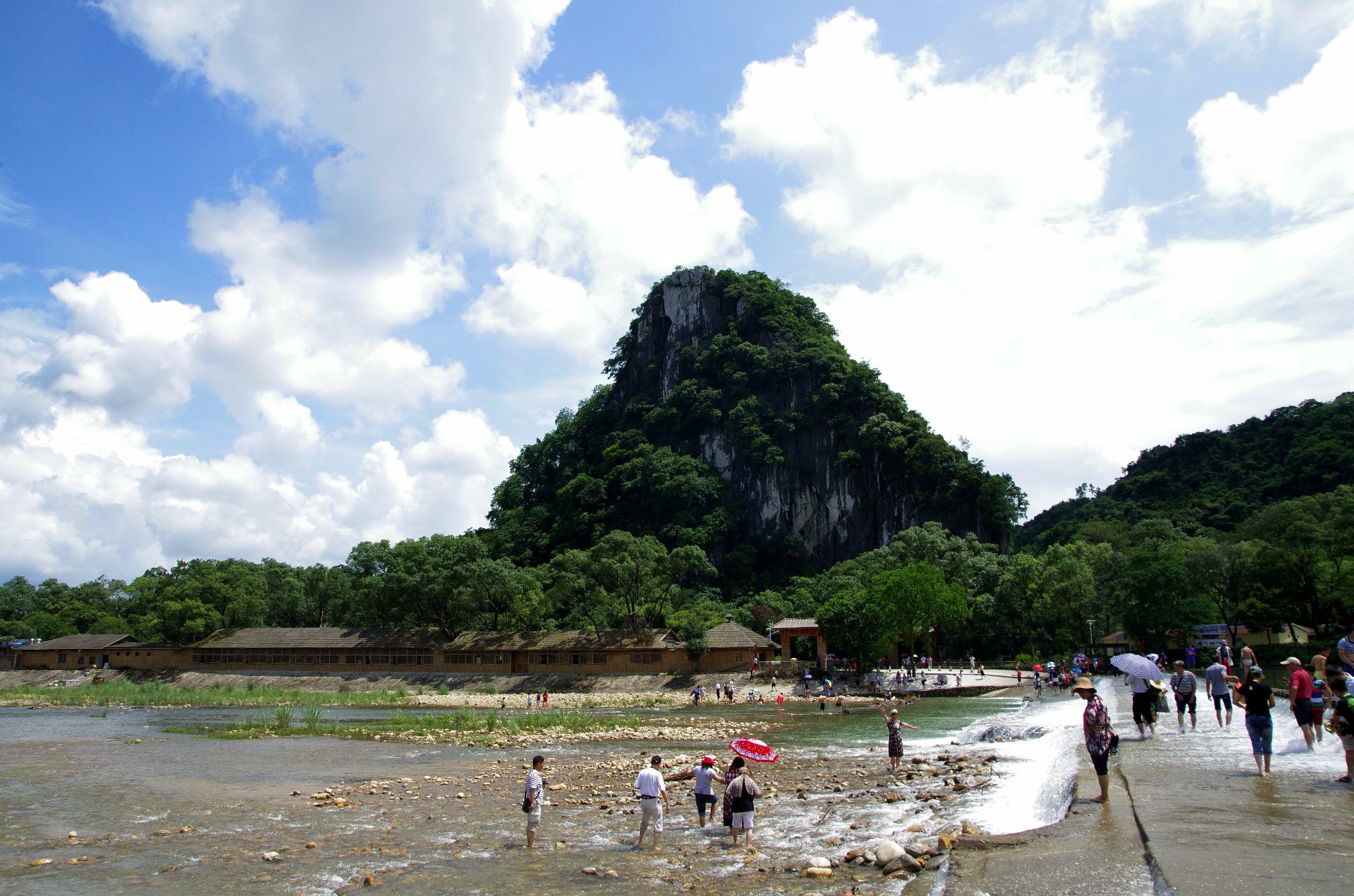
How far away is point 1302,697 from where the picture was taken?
12695 mm

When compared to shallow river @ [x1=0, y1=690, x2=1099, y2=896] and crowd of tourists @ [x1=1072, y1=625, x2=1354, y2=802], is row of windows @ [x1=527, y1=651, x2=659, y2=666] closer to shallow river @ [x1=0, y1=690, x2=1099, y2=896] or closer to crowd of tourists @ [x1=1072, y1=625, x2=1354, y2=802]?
shallow river @ [x1=0, y1=690, x2=1099, y2=896]

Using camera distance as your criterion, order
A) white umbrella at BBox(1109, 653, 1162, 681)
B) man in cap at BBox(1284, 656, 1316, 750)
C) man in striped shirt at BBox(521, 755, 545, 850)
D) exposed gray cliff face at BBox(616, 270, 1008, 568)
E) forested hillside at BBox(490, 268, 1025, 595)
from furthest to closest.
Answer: exposed gray cliff face at BBox(616, 270, 1008, 568), forested hillside at BBox(490, 268, 1025, 595), white umbrella at BBox(1109, 653, 1162, 681), man in cap at BBox(1284, 656, 1316, 750), man in striped shirt at BBox(521, 755, 545, 850)

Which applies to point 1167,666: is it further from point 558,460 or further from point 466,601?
point 558,460

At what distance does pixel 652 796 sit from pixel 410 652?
174ft

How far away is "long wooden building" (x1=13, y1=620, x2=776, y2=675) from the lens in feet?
176

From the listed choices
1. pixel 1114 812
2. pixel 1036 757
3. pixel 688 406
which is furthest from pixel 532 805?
pixel 688 406

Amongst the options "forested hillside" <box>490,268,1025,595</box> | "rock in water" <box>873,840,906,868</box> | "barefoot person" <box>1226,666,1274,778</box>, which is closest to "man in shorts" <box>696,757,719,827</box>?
"rock in water" <box>873,840,906,868</box>

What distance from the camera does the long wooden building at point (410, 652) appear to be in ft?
176

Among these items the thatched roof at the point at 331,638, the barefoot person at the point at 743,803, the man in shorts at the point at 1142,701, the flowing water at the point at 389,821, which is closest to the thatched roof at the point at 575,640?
the thatched roof at the point at 331,638

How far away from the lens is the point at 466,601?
60.3 meters

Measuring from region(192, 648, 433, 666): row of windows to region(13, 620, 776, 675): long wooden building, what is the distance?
0.18 ft

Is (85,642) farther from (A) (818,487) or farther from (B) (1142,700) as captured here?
A: (B) (1142,700)

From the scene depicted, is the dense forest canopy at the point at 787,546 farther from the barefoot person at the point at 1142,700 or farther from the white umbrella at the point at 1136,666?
the white umbrella at the point at 1136,666

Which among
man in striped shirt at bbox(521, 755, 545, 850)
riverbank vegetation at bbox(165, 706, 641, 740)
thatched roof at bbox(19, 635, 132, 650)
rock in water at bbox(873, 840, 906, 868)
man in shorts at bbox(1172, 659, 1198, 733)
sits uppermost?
man in shorts at bbox(1172, 659, 1198, 733)
